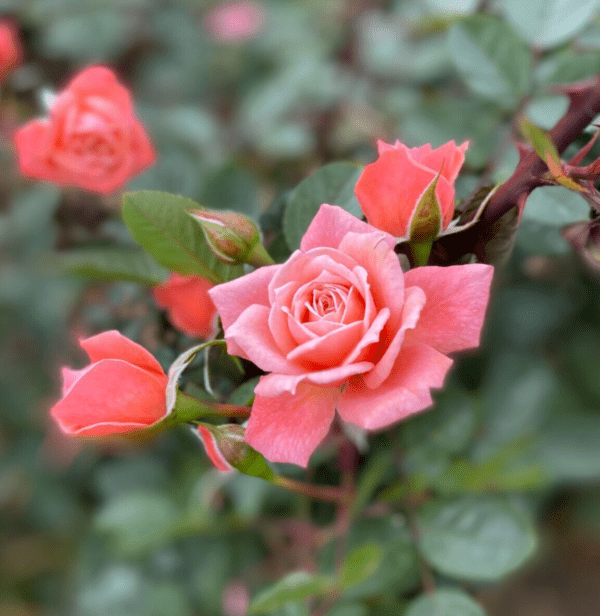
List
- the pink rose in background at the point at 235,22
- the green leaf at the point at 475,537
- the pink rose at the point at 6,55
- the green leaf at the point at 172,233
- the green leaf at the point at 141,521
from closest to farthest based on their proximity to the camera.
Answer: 1. the green leaf at the point at 172,233
2. the green leaf at the point at 475,537
3. the green leaf at the point at 141,521
4. the pink rose at the point at 6,55
5. the pink rose in background at the point at 235,22

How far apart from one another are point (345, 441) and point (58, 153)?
383mm

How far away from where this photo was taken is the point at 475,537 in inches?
21.0

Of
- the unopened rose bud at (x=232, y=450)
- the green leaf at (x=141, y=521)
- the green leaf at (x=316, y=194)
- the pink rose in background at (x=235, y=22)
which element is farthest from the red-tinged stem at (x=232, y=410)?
the pink rose in background at (x=235, y=22)

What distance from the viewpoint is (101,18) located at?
1.12 metres

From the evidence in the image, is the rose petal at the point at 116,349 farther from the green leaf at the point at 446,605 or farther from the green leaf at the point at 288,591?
the green leaf at the point at 446,605

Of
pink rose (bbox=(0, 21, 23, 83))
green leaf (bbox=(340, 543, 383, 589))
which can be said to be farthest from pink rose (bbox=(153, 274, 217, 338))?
pink rose (bbox=(0, 21, 23, 83))

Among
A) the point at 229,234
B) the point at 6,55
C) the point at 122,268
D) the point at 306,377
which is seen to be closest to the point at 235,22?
the point at 6,55

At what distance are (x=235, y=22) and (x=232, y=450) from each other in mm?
1111

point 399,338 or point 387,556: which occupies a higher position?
point 399,338

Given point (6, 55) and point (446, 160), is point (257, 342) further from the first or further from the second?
point (6, 55)

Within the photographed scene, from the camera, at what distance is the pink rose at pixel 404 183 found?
0.33 m

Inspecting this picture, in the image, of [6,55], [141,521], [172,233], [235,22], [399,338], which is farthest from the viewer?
[235,22]

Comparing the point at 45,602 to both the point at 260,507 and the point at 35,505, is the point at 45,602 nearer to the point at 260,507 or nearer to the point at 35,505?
the point at 35,505

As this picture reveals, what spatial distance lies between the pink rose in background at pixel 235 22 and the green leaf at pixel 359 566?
41.7 inches
